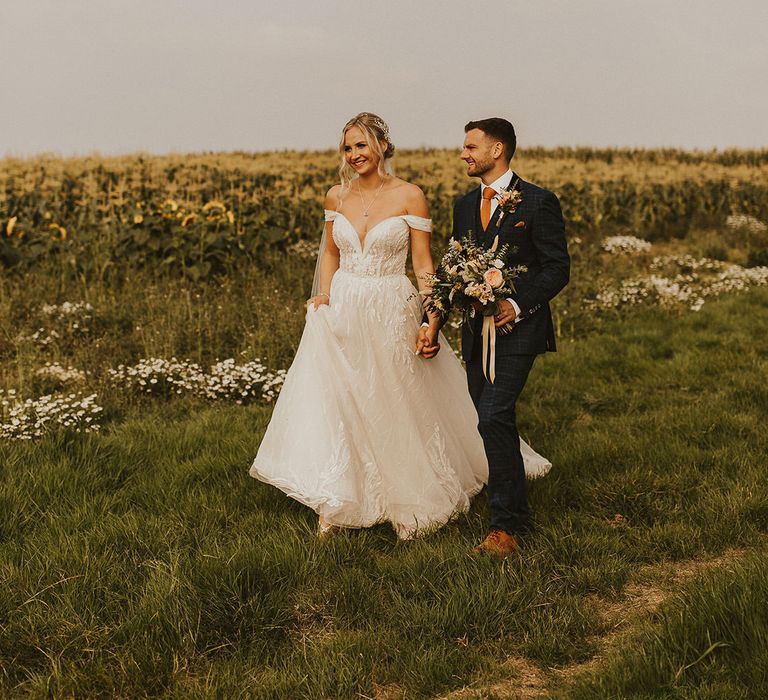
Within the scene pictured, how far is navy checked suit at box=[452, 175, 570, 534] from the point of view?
4.64 metres

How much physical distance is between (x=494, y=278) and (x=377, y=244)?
3.98 ft

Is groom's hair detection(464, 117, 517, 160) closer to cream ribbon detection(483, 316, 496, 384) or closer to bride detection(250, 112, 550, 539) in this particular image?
bride detection(250, 112, 550, 539)

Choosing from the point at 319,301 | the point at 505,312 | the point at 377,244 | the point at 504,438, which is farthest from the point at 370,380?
the point at 505,312

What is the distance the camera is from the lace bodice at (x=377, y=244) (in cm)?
530

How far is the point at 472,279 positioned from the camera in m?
4.41

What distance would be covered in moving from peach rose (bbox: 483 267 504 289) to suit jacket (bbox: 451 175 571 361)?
0.23m

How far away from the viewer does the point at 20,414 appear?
698 cm

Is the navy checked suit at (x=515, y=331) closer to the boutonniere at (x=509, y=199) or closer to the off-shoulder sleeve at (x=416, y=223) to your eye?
the boutonniere at (x=509, y=199)

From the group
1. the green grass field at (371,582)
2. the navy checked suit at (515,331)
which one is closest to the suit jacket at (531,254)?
the navy checked suit at (515,331)

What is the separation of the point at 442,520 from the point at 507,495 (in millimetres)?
523

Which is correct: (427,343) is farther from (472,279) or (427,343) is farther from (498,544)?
(498,544)

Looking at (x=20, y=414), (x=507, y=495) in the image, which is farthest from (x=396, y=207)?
(x=20, y=414)

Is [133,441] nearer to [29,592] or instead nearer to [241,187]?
[29,592]

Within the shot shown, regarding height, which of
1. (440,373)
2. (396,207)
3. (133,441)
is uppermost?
(396,207)
